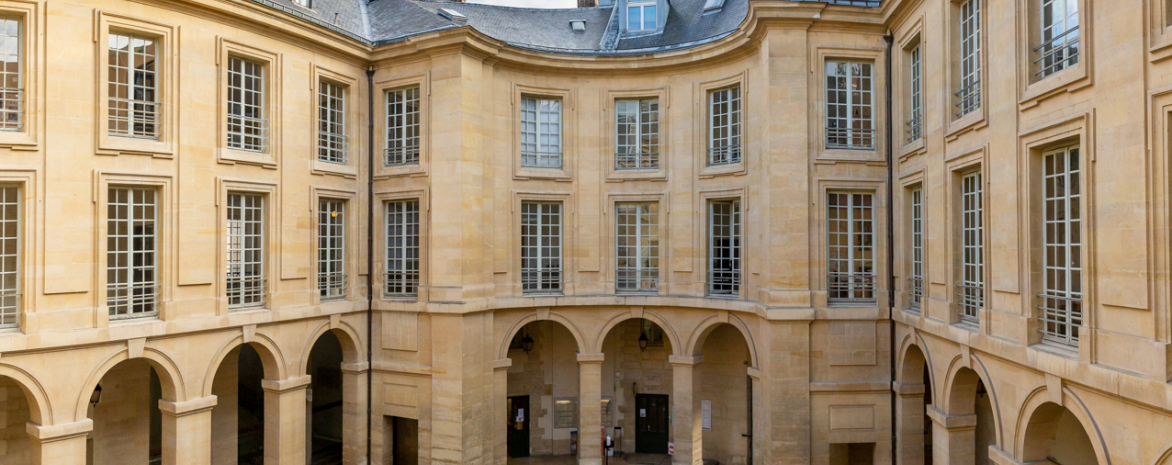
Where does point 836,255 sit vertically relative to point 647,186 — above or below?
below

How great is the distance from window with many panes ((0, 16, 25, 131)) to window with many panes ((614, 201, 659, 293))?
12826 millimetres

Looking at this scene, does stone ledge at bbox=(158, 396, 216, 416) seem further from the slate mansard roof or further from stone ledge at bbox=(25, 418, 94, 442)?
the slate mansard roof

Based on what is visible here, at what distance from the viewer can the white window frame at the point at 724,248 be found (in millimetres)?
17016

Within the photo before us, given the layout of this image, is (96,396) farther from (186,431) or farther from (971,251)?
(971,251)

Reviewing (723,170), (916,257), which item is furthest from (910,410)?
(723,170)

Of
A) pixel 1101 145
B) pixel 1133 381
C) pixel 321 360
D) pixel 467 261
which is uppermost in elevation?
pixel 1101 145

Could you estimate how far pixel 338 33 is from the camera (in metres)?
16.2

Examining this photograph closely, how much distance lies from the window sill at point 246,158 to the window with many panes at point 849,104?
1281 centimetres

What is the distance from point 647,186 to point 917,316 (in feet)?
24.5

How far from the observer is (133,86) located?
12992 millimetres

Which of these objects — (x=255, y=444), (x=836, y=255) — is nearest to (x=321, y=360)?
(x=255, y=444)

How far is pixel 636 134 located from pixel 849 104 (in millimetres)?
5654

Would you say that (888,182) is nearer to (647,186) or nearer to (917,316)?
(917,316)

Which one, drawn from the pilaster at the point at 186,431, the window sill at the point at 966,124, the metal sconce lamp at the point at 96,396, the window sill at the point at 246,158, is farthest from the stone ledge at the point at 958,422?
the metal sconce lamp at the point at 96,396
